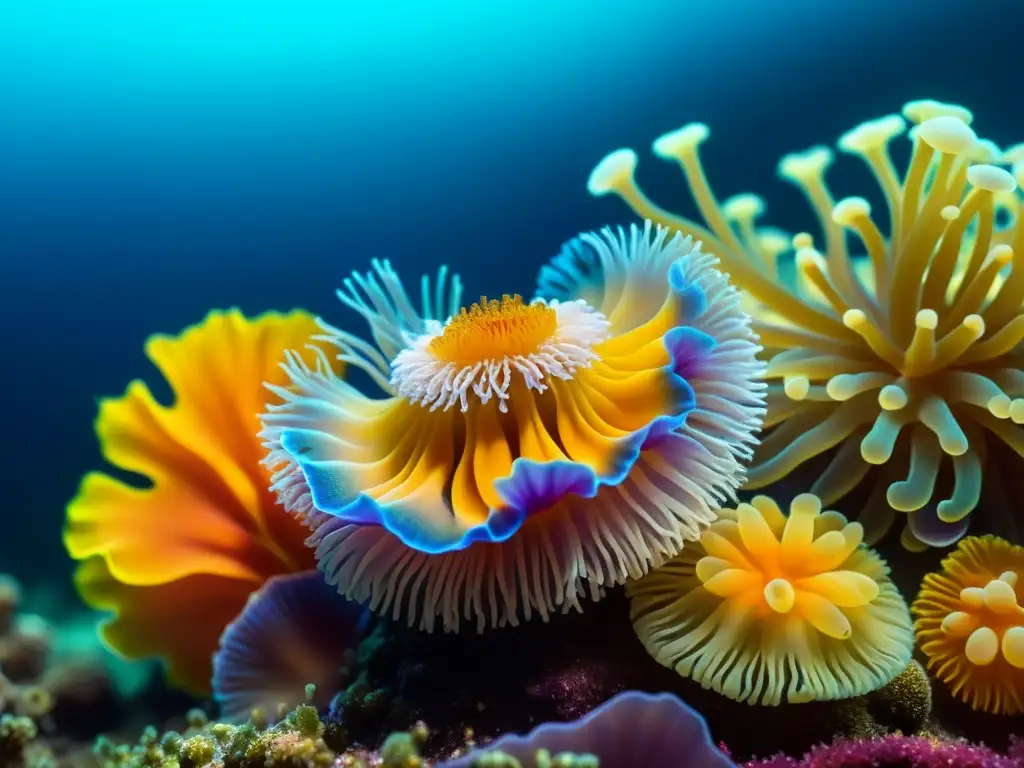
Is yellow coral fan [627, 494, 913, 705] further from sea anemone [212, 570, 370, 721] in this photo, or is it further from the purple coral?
sea anemone [212, 570, 370, 721]

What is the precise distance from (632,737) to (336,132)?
3.49 m

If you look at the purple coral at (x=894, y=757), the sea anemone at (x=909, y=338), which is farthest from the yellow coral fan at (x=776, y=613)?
the sea anemone at (x=909, y=338)

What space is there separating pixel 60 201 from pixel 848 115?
408 cm

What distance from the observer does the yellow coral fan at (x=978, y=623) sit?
5.97ft

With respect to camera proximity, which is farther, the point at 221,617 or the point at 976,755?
the point at 221,617

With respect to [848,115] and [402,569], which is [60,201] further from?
[848,115]

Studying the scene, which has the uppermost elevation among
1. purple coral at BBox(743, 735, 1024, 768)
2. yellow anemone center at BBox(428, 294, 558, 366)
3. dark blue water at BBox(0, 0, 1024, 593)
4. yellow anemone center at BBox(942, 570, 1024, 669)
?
dark blue water at BBox(0, 0, 1024, 593)

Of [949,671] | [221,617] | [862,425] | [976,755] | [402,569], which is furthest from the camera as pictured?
[221,617]

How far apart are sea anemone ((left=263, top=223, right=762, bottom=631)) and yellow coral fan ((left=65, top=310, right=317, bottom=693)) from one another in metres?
0.86

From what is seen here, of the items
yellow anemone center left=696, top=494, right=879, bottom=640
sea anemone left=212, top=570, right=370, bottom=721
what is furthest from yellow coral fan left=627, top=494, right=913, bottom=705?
sea anemone left=212, top=570, right=370, bottom=721

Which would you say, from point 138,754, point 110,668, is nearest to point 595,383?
point 138,754

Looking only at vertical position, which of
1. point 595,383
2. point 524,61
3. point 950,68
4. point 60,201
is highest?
point 524,61

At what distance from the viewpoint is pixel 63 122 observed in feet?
12.1

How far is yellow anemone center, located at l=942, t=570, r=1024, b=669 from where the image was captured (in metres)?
1.78
